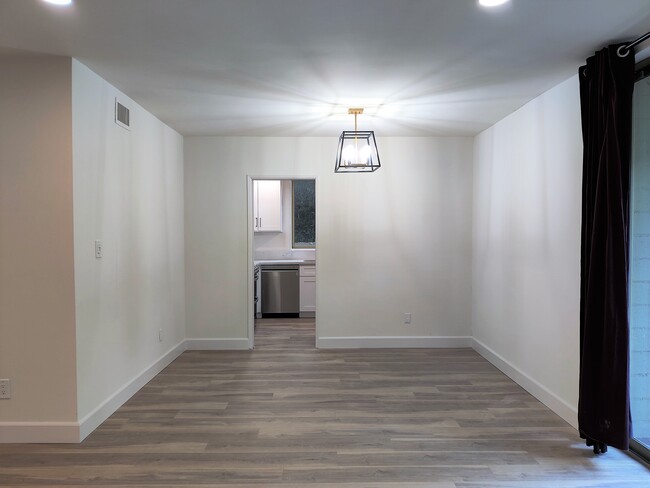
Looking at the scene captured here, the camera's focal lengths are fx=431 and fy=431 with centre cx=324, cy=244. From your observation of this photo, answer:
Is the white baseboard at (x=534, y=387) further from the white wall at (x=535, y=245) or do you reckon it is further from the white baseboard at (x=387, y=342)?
the white baseboard at (x=387, y=342)

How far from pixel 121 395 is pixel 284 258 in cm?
440

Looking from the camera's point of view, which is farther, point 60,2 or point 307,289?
point 307,289

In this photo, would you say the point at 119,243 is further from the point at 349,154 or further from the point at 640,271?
the point at 640,271

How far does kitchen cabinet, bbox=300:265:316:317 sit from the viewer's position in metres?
7.00

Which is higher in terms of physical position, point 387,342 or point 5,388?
point 5,388

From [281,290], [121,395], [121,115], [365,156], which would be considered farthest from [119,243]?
[281,290]

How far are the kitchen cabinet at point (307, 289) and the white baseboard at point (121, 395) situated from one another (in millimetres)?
2616

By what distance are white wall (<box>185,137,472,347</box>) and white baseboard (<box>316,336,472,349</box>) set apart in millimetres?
27

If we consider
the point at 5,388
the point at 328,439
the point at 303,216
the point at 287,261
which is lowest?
the point at 328,439

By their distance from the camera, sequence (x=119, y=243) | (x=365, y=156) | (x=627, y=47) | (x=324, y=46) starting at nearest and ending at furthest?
(x=627, y=47), (x=324, y=46), (x=119, y=243), (x=365, y=156)

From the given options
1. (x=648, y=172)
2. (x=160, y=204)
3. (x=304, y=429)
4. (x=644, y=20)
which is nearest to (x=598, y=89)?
(x=644, y=20)

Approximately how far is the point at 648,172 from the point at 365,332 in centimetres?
328

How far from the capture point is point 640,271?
8.77 ft

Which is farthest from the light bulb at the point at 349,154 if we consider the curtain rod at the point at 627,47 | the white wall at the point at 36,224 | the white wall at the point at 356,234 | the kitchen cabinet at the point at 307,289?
the kitchen cabinet at the point at 307,289
